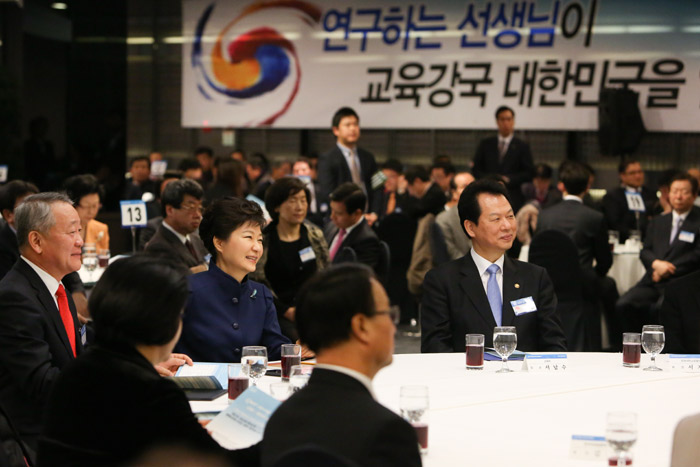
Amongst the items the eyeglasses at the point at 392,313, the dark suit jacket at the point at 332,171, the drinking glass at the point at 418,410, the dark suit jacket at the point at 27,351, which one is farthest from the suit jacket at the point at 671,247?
the eyeglasses at the point at 392,313

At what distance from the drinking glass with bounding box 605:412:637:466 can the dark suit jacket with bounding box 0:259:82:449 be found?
5.16 feet

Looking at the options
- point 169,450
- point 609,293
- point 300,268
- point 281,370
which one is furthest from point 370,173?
point 169,450

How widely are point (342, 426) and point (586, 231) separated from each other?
480 centimetres

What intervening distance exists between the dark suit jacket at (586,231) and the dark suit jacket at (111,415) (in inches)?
179

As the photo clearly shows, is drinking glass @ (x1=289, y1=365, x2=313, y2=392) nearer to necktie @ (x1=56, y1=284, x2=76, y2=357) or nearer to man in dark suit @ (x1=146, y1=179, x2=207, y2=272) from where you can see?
necktie @ (x1=56, y1=284, x2=76, y2=357)

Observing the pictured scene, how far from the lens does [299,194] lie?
535 centimetres

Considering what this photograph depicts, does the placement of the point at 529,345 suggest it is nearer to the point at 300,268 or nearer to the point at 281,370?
the point at 281,370

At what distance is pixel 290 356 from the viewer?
9.87ft

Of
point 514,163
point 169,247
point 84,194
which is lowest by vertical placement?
point 169,247

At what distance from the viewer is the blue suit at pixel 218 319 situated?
341 cm

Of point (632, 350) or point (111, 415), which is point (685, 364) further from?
point (111, 415)

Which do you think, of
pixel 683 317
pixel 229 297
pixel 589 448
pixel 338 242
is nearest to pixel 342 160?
pixel 338 242

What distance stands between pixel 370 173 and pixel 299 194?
3020 millimetres

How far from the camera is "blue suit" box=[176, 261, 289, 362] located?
3.41m
